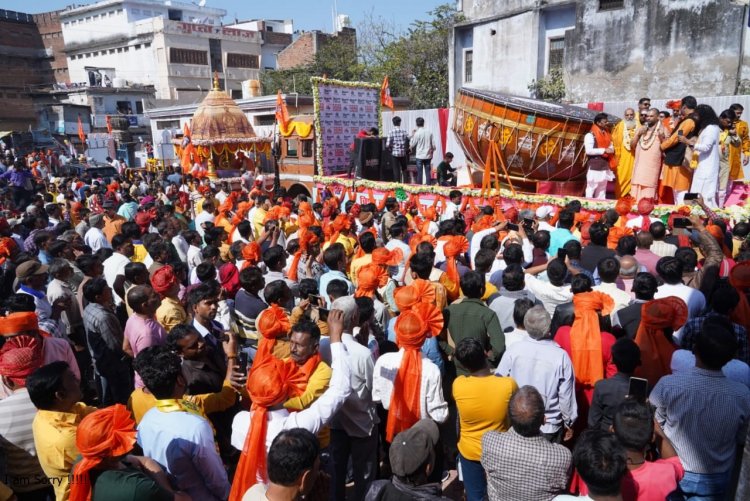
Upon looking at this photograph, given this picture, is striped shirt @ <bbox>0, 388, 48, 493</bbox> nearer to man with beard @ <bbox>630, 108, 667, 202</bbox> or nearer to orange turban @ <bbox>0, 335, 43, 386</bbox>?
orange turban @ <bbox>0, 335, 43, 386</bbox>

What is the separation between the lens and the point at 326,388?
10.1 ft

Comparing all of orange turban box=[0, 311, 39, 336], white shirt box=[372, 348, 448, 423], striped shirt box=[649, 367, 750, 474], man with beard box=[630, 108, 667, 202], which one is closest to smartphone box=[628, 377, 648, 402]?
striped shirt box=[649, 367, 750, 474]

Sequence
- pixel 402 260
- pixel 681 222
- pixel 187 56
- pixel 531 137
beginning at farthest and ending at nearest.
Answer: pixel 187 56 < pixel 531 137 < pixel 681 222 < pixel 402 260

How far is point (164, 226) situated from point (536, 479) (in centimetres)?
567

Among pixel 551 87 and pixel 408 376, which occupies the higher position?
pixel 551 87

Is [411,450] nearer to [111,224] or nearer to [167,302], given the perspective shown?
[167,302]

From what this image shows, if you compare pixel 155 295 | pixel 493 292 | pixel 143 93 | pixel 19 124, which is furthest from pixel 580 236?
pixel 19 124

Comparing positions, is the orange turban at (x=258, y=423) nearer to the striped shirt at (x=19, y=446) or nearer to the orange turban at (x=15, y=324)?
the striped shirt at (x=19, y=446)

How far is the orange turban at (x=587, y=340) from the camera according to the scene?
11.6ft

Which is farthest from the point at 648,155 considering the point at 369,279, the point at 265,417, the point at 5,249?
the point at 5,249

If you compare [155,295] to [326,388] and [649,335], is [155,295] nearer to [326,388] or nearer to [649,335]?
[326,388]

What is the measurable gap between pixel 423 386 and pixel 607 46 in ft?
53.3

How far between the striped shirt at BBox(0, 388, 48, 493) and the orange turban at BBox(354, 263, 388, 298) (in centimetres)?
228

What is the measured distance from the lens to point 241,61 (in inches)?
1837
